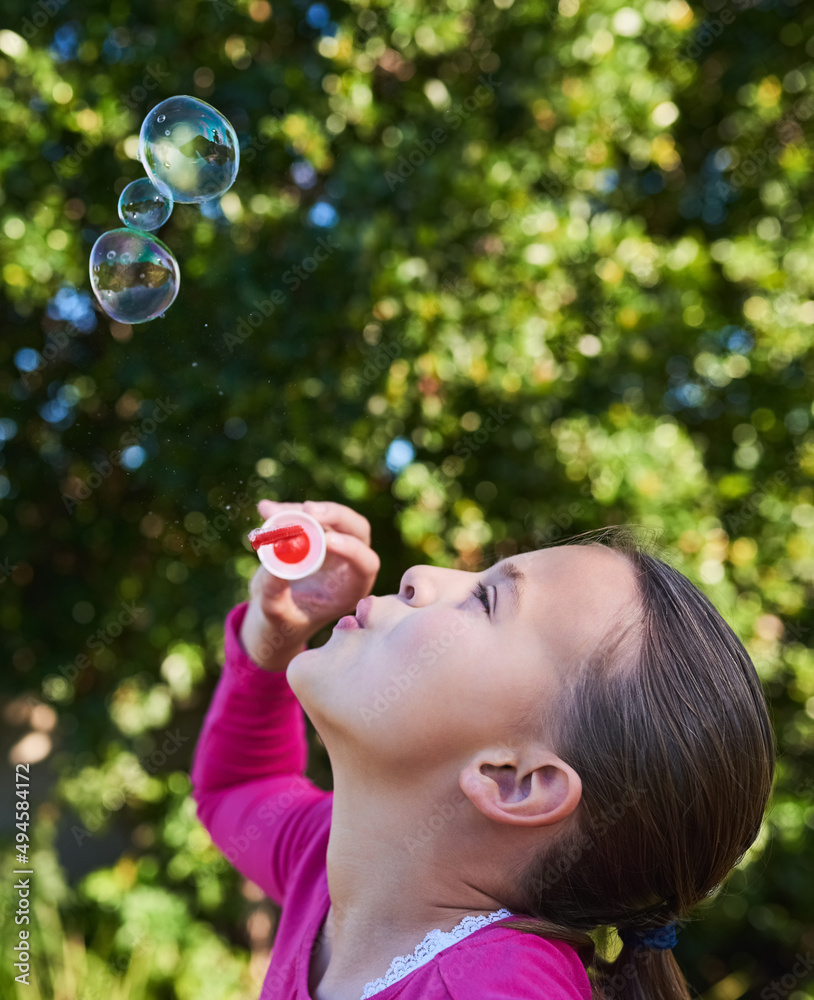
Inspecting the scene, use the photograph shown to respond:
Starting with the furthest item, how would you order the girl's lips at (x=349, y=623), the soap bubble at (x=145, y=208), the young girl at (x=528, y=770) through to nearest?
the soap bubble at (x=145, y=208), the girl's lips at (x=349, y=623), the young girl at (x=528, y=770)

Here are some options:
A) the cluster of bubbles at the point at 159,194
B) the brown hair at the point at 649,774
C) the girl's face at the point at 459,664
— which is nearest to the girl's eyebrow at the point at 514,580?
the girl's face at the point at 459,664

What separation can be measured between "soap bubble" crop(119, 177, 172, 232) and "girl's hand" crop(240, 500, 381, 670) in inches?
25.1

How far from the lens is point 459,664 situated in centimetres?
108

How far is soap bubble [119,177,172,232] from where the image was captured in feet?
5.58

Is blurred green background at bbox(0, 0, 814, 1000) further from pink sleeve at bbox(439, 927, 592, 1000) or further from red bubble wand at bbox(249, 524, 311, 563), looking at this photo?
pink sleeve at bbox(439, 927, 592, 1000)

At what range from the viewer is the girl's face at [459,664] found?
3.52 feet

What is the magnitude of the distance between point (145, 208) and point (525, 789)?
128cm

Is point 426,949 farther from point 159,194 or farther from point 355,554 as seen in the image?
point 159,194

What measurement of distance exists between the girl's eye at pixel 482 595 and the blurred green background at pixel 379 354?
0.97 meters

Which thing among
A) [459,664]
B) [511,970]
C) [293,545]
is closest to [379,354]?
[293,545]

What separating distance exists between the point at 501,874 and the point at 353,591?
0.56 m

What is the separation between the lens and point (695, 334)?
240 cm

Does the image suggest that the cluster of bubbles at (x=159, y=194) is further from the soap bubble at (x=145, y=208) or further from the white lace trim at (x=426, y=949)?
the white lace trim at (x=426, y=949)

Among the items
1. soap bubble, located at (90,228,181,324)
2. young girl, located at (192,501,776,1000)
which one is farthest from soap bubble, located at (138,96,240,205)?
young girl, located at (192,501,776,1000)
